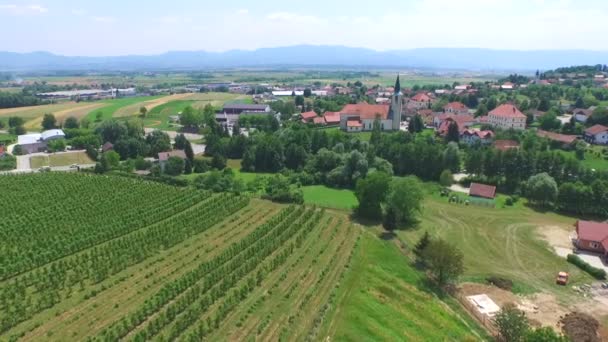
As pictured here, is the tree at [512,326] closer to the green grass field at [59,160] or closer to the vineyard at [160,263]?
the vineyard at [160,263]

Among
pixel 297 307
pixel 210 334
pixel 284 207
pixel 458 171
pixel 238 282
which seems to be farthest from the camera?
pixel 458 171

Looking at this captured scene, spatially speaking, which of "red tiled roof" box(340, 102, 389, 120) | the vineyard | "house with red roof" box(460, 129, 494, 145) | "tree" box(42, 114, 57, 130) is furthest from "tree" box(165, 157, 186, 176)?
"tree" box(42, 114, 57, 130)

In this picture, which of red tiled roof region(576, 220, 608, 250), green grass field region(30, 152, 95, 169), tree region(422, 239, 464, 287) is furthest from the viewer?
green grass field region(30, 152, 95, 169)

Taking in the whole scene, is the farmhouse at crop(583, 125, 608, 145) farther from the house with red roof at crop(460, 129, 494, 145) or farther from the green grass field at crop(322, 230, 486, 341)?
the green grass field at crop(322, 230, 486, 341)

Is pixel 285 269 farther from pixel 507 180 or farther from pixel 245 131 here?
pixel 245 131

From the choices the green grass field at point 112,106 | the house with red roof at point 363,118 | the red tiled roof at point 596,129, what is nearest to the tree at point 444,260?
the red tiled roof at point 596,129

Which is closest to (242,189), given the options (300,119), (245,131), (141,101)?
(245,131)
